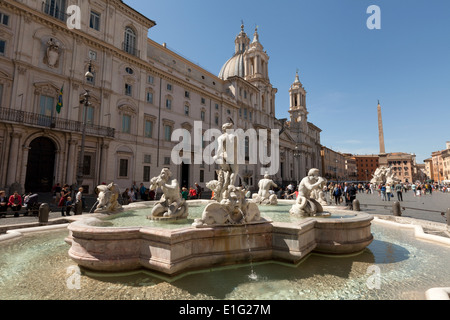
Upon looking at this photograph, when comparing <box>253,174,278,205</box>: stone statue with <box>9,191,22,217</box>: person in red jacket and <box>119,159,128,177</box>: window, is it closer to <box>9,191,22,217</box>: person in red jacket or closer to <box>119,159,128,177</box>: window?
<box>9,191,22,217</box>: person in red jacket

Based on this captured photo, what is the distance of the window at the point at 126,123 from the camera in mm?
21000

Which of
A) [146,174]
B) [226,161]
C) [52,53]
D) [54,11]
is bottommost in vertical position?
[226,161]

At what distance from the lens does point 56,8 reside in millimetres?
17328

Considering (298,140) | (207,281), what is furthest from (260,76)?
(207,281)

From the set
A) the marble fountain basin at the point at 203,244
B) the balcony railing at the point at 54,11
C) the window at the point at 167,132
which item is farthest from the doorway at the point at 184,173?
the marble fountain basin at the point at 203,244

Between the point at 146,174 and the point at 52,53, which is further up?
the point at 52,53

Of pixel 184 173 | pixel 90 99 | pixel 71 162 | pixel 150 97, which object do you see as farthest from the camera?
pixel 184 173

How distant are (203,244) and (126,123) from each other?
2024cm

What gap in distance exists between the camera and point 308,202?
18.6ft

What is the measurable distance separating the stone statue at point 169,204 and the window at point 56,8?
19.9m

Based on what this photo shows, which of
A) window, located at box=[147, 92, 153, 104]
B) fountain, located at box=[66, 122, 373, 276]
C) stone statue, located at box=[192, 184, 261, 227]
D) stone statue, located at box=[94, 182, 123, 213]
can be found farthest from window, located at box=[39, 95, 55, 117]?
stone statue, located at box=[192, 184, 261, 227]

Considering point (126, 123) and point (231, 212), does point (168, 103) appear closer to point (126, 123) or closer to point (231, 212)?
point (126, 123)

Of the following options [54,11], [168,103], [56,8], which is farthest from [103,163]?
[56,8]
